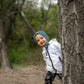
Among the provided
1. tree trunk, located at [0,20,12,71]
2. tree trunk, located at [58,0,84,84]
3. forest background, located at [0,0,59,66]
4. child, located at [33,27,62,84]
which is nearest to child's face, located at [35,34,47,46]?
child, located at [33,27,62,84]

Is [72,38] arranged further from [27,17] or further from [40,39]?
[27,17]

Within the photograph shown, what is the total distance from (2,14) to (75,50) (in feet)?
21.6

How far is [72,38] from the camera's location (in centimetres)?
152

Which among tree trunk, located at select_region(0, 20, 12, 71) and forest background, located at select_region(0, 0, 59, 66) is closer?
tree trunk, located at select_region(0, 20, 12, 71)

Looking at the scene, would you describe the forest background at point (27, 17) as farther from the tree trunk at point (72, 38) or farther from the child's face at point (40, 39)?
the tree trunk at point (72, 38)

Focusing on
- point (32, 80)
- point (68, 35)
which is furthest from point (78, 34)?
point (32, 80)

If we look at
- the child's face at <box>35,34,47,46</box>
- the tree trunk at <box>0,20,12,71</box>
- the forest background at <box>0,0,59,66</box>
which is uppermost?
the forest background at <box>0,0,59,66</box>

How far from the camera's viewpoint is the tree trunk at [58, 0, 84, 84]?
4.85 feet

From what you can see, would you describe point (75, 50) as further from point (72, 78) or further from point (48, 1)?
point (48, 1)

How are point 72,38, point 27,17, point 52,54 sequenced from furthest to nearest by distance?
point 27,17 → point 52,54 → point 72,38

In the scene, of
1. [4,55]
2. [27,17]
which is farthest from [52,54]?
[27,17]

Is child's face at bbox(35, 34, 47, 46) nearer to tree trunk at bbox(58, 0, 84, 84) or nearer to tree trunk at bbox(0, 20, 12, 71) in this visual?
tree trunk at bbox(58, 0, 84, 84)

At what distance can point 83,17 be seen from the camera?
146 centimetres

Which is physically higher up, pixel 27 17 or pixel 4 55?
pixel 27 17
